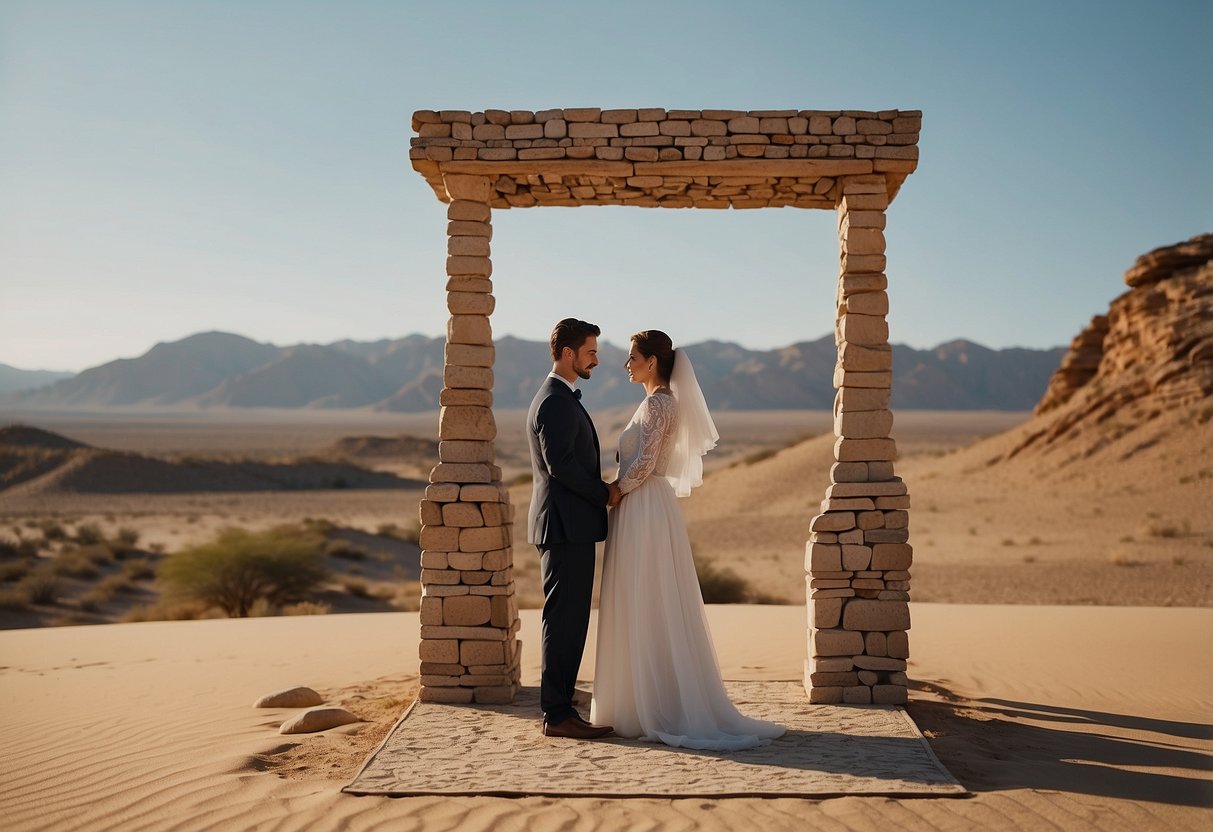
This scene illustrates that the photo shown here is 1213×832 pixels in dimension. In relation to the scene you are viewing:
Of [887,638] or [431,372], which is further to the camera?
[431,372]

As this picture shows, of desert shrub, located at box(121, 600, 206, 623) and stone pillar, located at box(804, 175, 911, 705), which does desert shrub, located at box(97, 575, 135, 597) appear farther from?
stone pillar, located at box(804, 175, 911, 705)

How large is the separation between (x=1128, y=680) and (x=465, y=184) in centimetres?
710

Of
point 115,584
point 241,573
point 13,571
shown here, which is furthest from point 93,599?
point 241,573

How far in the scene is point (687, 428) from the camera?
6.39 m

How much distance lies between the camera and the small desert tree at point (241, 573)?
15.2 m

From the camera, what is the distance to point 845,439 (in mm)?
7105

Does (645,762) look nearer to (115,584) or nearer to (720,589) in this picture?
(720,589)

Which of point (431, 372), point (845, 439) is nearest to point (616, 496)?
point (845, 439)

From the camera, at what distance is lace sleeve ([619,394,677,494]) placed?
20.1ft

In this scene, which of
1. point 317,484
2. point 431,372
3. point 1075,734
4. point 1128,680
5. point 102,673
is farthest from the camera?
point 431,372

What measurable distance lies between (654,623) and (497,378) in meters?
134

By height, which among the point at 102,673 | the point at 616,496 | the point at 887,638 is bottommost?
the point at 102,673

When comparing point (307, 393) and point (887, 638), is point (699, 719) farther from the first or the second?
point (307, 393)

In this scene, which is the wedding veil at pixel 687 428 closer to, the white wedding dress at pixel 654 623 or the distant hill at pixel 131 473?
the white wedding dress at pixel 654 623
